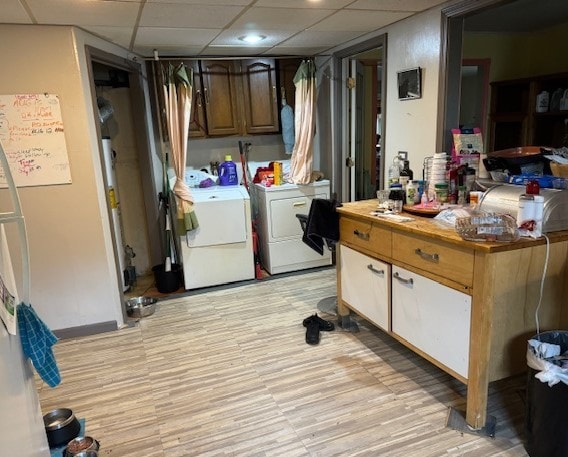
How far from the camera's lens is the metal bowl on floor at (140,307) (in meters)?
3.25

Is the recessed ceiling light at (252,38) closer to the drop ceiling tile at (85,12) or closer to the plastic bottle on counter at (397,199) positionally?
the drop ceiling tile at (85,12)

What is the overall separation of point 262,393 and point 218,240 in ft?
5.55

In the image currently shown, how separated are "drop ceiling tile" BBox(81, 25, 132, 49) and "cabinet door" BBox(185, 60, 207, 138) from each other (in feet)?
Answer: 2.43

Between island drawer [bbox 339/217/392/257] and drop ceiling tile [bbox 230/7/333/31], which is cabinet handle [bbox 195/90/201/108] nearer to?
drop ceiling tile [bbox 230/7/333/31]

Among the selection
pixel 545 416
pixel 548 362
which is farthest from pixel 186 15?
pixel 545 416

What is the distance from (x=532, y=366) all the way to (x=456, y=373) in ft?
1.20

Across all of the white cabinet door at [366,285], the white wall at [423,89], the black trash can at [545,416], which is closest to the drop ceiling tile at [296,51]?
the white wall at [423,89]

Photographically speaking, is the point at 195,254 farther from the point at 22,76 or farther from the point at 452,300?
the point at 452,300

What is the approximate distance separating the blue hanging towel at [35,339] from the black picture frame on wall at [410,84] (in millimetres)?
2576

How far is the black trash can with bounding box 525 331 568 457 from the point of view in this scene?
153 cm

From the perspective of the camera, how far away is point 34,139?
8.63 ft

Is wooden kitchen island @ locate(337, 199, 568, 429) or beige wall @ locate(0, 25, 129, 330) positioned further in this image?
beige wall @ locate(0, 25, 129, 330)

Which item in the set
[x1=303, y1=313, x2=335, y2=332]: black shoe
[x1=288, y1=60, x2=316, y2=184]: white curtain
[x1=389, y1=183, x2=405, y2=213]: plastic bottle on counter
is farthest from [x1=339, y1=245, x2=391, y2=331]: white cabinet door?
[x1=288, y1=60, x2=316, y2=184]: white curtain

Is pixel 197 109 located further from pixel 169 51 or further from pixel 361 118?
pixel 361 118
